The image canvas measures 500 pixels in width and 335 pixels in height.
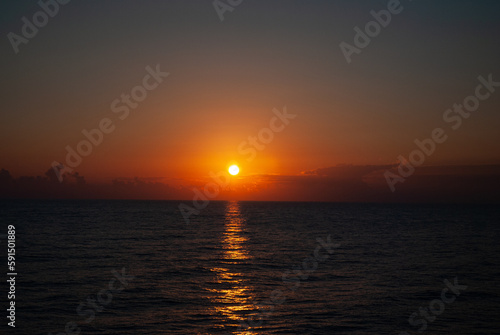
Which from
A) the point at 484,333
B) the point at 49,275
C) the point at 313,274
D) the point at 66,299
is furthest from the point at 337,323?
the point at 49,275

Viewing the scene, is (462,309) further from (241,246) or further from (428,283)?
(241,246)

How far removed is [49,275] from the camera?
30469 mm

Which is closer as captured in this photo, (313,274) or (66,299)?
(66,299)

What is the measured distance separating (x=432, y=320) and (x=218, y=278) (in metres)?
15.0
